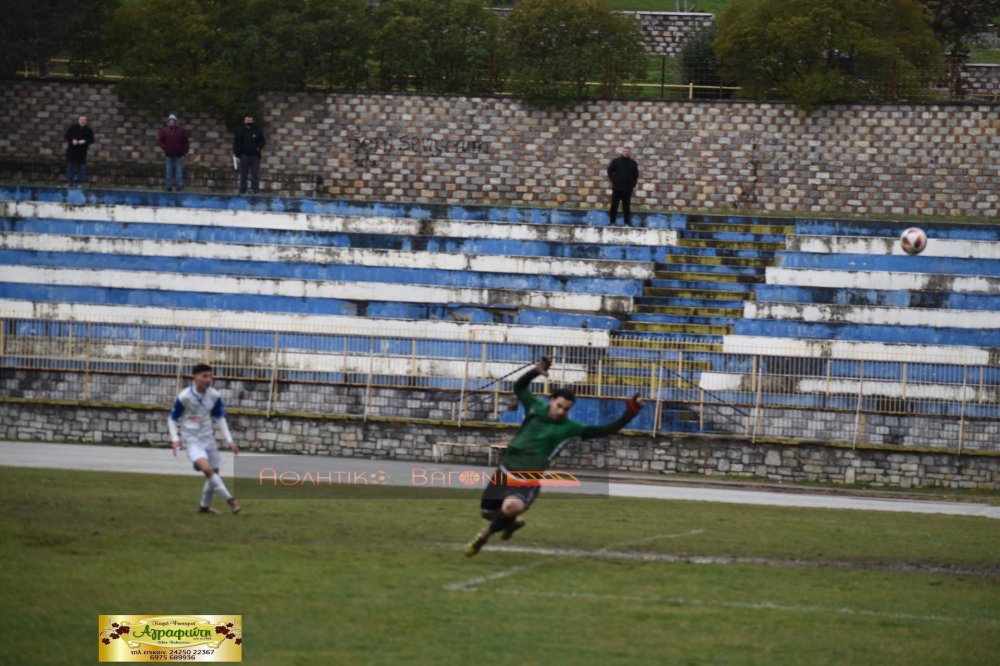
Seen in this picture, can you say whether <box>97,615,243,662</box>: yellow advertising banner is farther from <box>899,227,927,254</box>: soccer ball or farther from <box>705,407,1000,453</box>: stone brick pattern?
<box>899,227,927,254</box>: soccer ball

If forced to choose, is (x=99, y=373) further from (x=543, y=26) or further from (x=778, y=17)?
(x=778, y=17)

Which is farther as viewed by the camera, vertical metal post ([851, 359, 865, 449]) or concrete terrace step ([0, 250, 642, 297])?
concrete terrace step ([0, 250, 642, 297])

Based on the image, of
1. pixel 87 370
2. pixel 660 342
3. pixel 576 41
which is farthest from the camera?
pixel 576 41

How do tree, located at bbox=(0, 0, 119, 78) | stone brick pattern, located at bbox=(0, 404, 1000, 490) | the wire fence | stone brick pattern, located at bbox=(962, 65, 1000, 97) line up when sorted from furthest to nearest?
1. stone brick pattern, located at bbox=(962, 65, 1000, 97)
2. tree, located at bbox=(0, 0, 119, 78)
3. the wire fence
4. stone brick pattern, located at bbox=(0, 404, 1000, 490)

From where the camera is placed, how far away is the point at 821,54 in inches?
1650

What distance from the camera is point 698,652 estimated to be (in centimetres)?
1152

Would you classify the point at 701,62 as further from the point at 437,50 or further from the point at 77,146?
the point at 77,146

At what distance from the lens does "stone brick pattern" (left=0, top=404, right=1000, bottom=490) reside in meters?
27.3

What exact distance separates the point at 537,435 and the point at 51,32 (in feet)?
105

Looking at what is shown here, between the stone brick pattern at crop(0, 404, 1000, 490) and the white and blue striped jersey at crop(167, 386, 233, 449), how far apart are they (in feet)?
34.4

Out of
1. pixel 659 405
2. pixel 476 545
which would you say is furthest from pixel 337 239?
pixel 476 545

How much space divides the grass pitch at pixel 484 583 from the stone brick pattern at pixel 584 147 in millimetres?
21538

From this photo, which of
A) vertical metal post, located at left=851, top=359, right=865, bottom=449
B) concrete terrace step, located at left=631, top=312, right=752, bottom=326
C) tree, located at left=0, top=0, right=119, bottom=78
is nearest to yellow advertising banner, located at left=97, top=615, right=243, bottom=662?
vertical metal post, located at left=851, top=359, right=865, bottom=449

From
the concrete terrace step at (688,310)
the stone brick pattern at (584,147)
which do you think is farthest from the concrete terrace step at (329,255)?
the stone brick pattern at (584,147)
